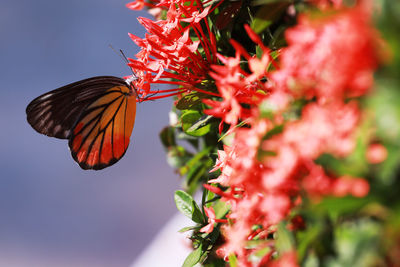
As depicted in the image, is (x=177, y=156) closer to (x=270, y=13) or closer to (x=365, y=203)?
(x=270, y=13)

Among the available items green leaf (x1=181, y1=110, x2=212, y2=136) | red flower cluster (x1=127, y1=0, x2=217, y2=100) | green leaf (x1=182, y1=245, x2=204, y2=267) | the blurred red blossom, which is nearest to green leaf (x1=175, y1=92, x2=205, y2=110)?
red flower cluster (x1=127, y1=0, x2=217, y2=100)

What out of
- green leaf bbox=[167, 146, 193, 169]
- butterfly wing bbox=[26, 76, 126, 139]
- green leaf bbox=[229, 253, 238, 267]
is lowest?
green leaf bbox=[167, 146, 193, 169]

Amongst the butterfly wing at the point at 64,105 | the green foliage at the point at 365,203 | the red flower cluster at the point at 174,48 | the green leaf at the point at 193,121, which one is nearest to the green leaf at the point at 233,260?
A: the green foliage at the point at 365,203

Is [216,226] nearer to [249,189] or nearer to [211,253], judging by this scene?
[211,253]

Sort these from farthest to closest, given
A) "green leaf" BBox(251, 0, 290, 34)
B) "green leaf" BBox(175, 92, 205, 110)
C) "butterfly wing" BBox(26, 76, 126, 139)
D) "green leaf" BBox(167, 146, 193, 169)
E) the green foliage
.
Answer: "green leaf" BBox(167, 146, 193, 169) → "butterfly wing" BBox(26, 76, 126, 139) → "green leaf" BBox(175, 92, 205, 110) → "green leaf" BBox(251, 0, 290, 34) → the green foliage

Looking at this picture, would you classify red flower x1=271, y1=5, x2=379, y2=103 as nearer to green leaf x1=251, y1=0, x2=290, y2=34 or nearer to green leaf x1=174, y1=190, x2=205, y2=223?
green leaf x1=251, y1=0, x2=290, y2=34

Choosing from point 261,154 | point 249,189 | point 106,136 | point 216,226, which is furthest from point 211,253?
point 106,136
